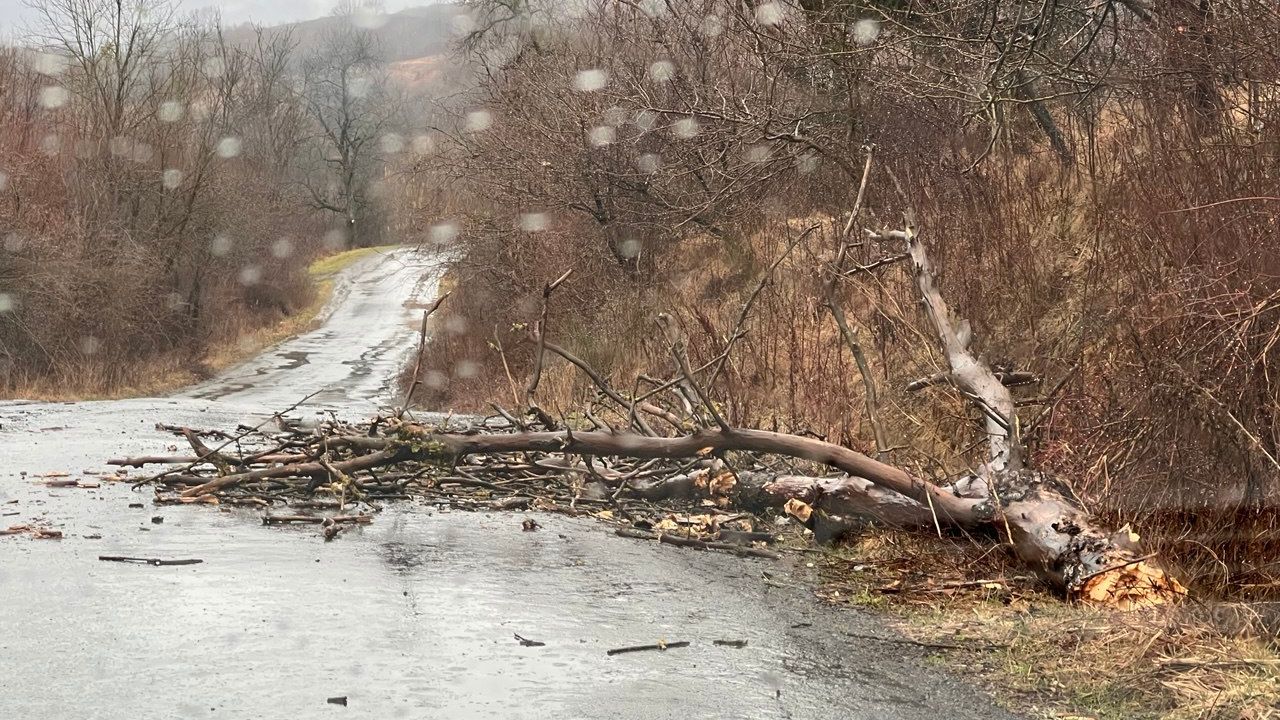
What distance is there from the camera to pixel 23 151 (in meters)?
34.0

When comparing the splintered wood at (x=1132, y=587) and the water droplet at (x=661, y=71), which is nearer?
the splintered wood at (x=1132, y=587)

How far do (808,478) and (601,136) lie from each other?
50.8ft

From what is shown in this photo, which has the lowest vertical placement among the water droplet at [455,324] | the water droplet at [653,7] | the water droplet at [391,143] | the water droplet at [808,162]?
the water droplet at [455,324]

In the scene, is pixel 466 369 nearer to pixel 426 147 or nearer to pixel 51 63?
pixel 426 147

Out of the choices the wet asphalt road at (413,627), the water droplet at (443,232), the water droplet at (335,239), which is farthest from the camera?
the water droplet at (335,239)

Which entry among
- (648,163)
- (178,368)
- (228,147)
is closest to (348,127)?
(228,147)

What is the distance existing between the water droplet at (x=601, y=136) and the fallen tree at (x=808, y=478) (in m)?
12.6

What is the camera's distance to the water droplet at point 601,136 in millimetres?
23453

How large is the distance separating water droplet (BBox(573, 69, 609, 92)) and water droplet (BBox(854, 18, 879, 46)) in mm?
8442

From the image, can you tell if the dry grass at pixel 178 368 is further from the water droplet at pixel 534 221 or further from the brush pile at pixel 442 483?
the brush pile at pixel 442 483

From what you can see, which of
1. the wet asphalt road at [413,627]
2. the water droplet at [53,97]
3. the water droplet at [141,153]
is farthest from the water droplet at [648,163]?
the water droplet at [53,97]

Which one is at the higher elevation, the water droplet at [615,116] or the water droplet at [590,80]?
the water droplet at [590,80]

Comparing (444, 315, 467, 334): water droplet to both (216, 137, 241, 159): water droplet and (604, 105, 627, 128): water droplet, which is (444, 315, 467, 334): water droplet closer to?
(604, 105, 627, 128): water droplet

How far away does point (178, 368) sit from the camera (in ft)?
119
